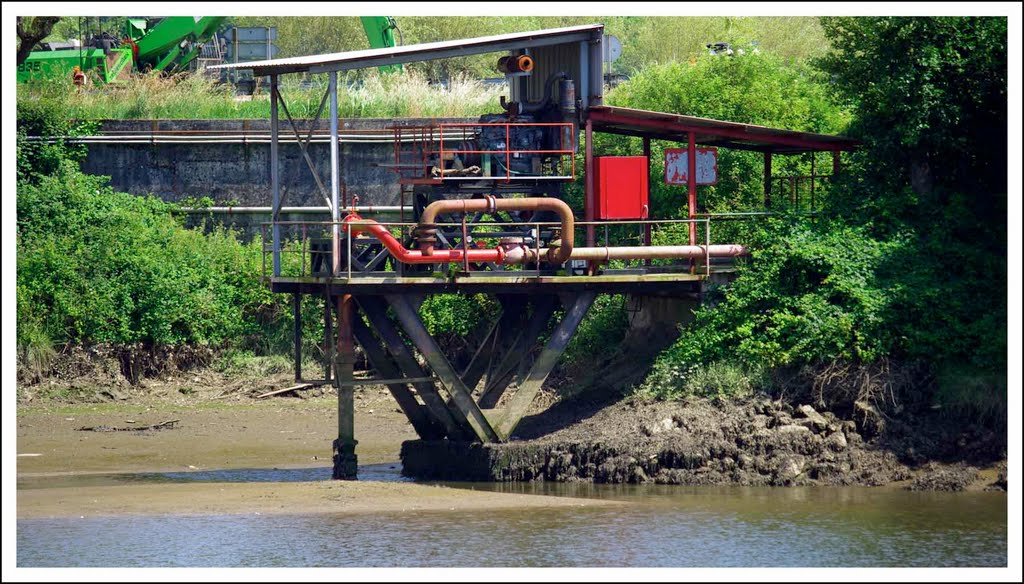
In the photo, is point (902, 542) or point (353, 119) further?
point (353, 119)

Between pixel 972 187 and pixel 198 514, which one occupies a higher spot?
pixel 972 187

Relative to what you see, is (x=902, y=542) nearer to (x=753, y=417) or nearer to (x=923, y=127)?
(x=753, y=417)

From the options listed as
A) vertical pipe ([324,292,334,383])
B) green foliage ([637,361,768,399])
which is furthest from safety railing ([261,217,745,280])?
green foliage ([637,361,768,399])

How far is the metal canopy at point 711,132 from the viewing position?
1010 inches

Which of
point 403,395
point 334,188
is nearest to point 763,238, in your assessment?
point 403,395

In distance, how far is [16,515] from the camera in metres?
20.7

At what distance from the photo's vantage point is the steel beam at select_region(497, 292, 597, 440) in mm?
24344

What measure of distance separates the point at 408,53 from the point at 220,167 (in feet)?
41.5

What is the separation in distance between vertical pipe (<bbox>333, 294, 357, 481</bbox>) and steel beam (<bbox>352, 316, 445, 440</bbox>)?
985 mm

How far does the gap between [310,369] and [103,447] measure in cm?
630

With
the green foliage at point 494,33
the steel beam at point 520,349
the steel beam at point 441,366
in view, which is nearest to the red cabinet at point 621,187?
the steel beam at point 520,349

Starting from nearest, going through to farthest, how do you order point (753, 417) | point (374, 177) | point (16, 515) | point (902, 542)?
1. point (902, 542)
2. point (16, 515)
3. point (753, 417)
4. point (374, 177)

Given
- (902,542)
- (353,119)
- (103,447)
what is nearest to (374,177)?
(353,119)

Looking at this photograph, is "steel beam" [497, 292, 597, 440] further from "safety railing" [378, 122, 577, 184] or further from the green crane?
the green crane
